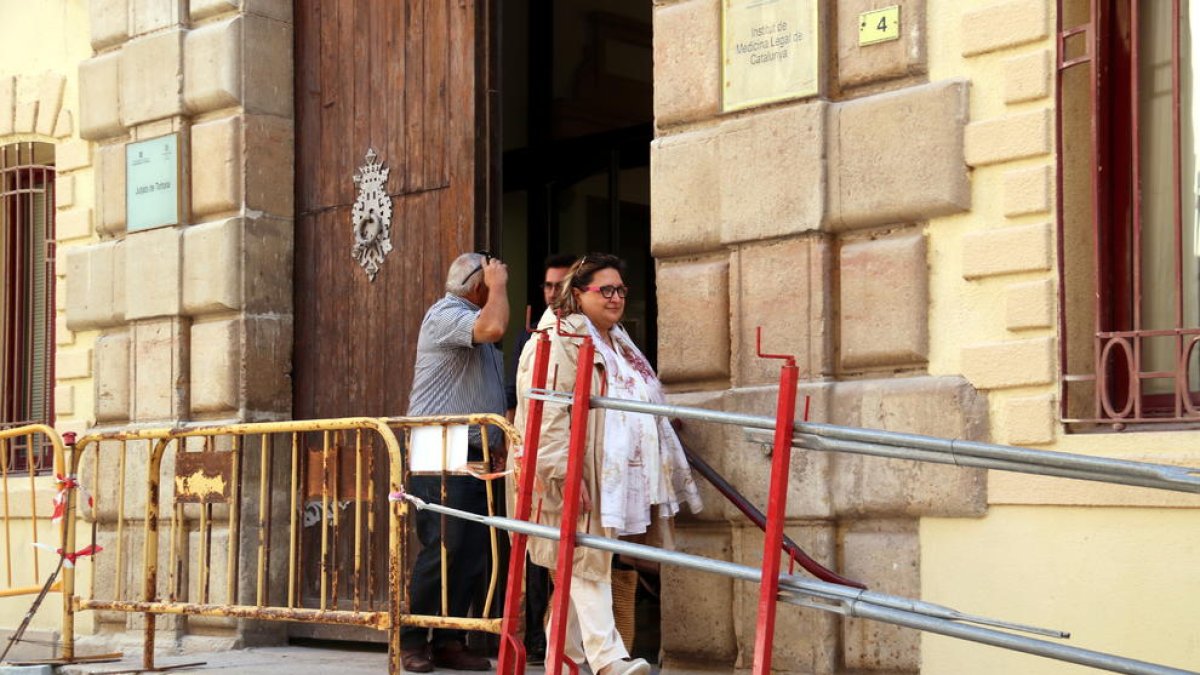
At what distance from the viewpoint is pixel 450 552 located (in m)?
7.00

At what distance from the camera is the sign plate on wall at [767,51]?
6.47m

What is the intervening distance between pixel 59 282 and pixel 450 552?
4.03 meters

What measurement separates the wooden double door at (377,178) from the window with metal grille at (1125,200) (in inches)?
120

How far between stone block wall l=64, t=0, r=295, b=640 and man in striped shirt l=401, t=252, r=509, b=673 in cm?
162

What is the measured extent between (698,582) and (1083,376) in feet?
5.81

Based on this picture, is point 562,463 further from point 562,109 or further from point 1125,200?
point 562,109

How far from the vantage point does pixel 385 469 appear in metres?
8.28

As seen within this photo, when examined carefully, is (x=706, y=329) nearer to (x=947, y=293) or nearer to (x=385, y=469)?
(x=947, y=293)

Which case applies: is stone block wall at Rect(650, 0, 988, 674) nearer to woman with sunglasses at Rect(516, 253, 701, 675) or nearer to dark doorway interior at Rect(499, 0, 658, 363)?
woman with sunglasses at Rect(516, 253, 701, 675)

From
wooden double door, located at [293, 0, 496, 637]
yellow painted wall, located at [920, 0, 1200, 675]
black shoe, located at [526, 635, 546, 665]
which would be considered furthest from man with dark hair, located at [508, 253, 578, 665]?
yellow painted wall, located at [920, 0, 1200, 675]

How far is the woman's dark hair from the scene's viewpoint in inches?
255

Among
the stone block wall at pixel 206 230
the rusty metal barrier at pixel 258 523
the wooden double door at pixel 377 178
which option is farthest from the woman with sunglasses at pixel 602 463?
the stone block wall at pixel 206 230

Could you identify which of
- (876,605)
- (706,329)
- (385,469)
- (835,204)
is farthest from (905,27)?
(385,469)

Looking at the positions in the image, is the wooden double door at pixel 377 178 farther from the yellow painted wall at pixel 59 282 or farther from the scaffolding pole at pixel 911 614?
the scaffolding pole at pixel 911 614
